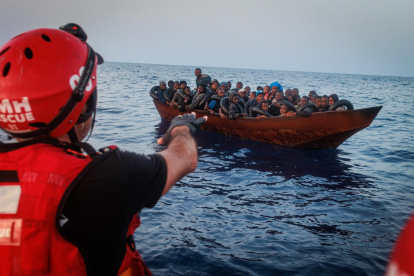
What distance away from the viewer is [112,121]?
51.5ft

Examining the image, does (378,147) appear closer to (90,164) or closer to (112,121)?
(112,121)

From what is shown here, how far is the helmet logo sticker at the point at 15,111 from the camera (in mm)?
1337

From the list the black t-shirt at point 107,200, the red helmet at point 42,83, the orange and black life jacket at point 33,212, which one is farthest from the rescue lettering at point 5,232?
the red helmet at point 42,83

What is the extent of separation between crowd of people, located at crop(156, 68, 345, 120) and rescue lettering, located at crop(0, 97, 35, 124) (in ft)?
31.1

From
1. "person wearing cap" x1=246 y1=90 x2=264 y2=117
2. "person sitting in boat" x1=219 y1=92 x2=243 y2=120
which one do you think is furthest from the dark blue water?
"person wearing cap" x1=246 y1=90 x2=264 y2=117

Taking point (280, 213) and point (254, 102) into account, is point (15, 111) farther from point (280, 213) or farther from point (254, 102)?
point (254, 102)

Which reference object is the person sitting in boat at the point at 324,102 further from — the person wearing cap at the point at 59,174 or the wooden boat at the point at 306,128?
the person wearing cap at the point at 59,174

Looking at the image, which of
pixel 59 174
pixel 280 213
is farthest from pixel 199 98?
pixel 59 174

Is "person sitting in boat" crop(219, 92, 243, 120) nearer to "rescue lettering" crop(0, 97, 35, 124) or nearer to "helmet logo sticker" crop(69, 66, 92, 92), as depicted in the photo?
"helmet logo sticker" crop(69, 66, 92, 92)

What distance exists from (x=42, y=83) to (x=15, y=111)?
0.16m

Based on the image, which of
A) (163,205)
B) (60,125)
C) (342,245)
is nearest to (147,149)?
(163,205)

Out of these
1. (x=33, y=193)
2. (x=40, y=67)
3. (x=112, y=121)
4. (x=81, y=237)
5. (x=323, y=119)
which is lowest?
(x=112, y=121)

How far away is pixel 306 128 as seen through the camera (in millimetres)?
10445

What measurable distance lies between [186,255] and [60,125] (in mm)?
3791
